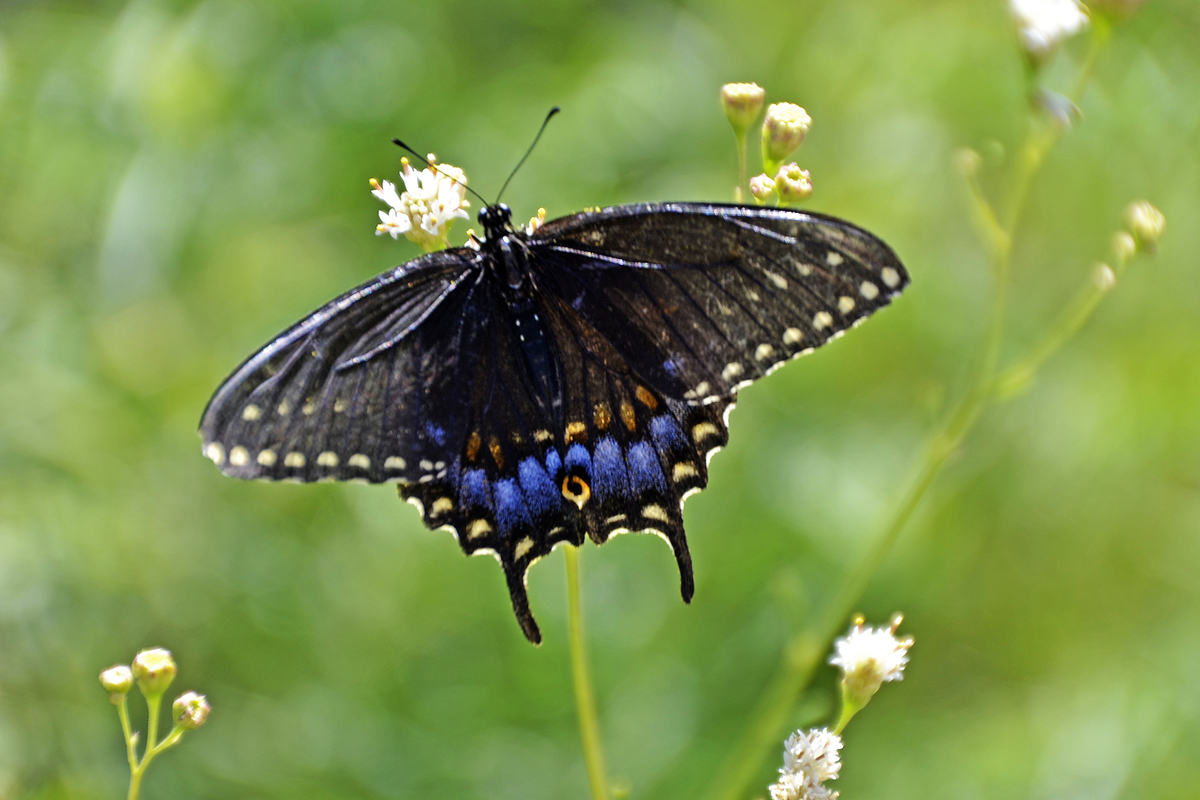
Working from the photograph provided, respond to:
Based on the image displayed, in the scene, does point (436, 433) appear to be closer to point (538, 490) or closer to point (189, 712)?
point (538, 490)

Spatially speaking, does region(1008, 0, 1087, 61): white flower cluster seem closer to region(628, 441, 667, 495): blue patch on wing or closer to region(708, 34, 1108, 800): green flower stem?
region(708, 34, 1108, 800): green flower stem

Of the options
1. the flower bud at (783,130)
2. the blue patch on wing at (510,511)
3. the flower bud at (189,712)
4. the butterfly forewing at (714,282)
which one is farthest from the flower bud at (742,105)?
the flower bud at (189,712)

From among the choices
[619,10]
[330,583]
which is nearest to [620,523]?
[330,583]

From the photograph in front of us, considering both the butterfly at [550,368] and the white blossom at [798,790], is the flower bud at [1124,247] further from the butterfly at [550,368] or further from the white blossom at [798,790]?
the white blossom at [798,790]

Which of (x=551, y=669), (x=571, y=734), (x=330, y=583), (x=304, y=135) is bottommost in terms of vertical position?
(x=571, y=734)

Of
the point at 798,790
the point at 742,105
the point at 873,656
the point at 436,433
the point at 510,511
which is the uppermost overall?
the point at 742,105

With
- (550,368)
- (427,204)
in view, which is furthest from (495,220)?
(550,368)

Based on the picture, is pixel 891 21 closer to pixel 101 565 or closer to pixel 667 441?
pixel 667 441
